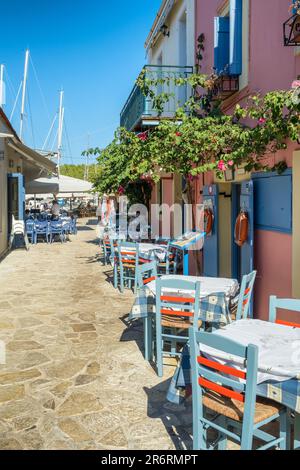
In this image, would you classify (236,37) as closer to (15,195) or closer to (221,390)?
(221,390)

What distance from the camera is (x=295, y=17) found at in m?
5.02

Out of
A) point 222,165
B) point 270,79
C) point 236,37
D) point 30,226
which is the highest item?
point 236,37

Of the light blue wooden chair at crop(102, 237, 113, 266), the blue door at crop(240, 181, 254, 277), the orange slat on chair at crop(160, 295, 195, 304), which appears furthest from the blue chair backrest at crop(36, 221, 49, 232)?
the orange slat on chair at crop(160, 295, 195, 304)

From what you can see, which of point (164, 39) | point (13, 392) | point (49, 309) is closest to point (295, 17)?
point (13, 392)

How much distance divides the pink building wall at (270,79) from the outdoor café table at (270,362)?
2391 mm

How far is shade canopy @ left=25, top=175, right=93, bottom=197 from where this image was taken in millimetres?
20469

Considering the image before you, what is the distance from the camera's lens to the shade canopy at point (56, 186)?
20469 mm

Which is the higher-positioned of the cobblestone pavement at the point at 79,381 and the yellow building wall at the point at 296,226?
the yellow building wall at the point at 296,226

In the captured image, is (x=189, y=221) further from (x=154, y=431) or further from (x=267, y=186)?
(x=154, y=431)

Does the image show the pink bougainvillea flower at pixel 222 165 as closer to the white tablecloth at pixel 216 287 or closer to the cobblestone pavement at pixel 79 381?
the white tablecloth at pixel 216 287

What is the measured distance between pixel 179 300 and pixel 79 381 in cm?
140

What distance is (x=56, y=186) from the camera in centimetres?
2091

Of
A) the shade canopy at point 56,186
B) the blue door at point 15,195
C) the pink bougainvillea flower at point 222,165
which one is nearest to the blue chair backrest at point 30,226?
the blue door at point 15,195

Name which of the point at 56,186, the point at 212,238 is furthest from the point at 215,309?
the point at 56,186
